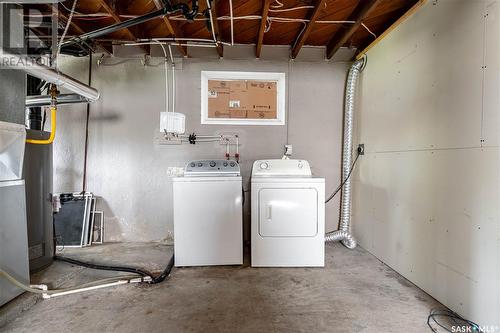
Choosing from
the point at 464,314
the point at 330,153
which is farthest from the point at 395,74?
the point at 464,314

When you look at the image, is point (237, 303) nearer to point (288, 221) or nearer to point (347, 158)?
point (288, 221)

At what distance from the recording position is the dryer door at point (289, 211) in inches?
86.3

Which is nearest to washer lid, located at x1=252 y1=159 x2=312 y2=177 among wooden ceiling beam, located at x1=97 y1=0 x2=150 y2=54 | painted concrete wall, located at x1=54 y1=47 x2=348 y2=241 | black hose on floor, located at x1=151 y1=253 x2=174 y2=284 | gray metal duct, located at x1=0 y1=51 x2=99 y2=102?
painted concrete wall, located at x1=54 y1=47 x2=348 y2=241

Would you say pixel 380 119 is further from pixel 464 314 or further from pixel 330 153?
pixel 464 314

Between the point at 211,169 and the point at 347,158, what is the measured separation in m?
1.73

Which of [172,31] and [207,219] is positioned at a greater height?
[172,31]

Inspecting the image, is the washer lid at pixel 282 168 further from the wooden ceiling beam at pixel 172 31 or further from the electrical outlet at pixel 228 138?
the wooden ceiling beam at pixel 172 31

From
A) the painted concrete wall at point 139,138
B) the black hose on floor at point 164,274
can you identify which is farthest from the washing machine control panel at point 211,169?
the black hose on floor at point 164,274

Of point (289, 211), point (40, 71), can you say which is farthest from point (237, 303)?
point (40, 71)

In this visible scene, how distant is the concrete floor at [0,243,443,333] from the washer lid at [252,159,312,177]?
3.05 feet

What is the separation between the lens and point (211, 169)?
2.30m

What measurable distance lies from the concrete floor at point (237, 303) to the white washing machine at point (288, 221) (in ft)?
0.41

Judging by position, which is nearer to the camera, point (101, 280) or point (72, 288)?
point (72, 288)

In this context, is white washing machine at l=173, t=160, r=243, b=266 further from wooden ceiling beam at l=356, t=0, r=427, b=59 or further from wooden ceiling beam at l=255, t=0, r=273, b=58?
wooden ceiling beam at l=356, t=0, r=427, b=59
